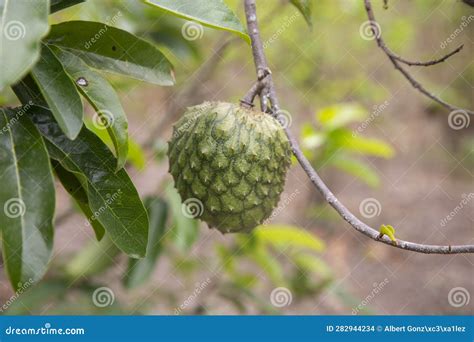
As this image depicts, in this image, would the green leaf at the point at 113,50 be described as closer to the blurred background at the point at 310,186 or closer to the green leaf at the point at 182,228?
the blurred background at the point at 310,186

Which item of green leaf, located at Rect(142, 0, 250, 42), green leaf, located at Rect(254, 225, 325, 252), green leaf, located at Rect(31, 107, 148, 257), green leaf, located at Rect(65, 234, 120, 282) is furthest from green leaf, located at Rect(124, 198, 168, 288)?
green leaf, located at Rect(142, 0, 250, 42)

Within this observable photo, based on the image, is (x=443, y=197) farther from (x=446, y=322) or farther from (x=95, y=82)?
(x=95, y=82)

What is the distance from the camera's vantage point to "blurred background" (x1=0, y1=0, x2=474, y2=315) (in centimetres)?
274

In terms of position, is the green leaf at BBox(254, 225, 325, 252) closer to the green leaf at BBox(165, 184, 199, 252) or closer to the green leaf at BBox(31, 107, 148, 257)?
the green leaf at BBox(165, 184, 199, 252)

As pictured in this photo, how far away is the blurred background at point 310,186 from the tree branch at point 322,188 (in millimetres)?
619

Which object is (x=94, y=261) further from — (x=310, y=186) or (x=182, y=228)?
(x=310, y=186)

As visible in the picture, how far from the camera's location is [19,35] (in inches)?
39.3

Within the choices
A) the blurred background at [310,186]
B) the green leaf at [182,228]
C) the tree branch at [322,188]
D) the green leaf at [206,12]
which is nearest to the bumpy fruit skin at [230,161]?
the tree branch at [322,188]

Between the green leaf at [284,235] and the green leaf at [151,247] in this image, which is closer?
the green leaf at [151,247]

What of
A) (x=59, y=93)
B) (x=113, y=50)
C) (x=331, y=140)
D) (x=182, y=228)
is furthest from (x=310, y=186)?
(x=59, y=93)

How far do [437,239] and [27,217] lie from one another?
455 centimetres

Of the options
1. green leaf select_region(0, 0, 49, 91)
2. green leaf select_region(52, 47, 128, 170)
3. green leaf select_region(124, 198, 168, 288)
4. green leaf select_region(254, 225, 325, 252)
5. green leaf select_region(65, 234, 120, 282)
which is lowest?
green leaf select_region(65, 234, 120, 282)

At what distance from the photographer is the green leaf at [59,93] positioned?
1166 millimetres

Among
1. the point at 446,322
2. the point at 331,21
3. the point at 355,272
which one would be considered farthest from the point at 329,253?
the point at 446,322
